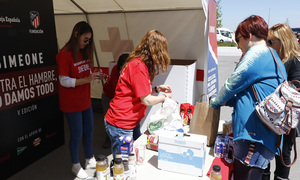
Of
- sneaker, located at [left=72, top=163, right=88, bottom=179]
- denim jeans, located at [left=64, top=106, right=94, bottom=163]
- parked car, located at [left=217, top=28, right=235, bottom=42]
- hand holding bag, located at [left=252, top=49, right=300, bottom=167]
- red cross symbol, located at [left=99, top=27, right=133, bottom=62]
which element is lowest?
sneaker, located at [left=72, top=163, right=88, bottom=179]

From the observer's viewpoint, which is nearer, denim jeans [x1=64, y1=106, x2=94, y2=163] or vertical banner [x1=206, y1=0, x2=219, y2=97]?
denim jeans [x1=64, y1=106, x2=94, y2=163]

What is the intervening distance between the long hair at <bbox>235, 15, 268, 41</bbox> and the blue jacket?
0.08 metres

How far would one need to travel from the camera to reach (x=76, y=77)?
2139 mm

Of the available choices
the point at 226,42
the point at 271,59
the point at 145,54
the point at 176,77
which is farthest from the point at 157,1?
the point at 226,42

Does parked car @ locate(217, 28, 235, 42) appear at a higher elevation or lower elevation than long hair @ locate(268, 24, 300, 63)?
higher

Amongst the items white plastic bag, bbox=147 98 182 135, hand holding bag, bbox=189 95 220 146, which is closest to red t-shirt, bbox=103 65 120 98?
white plastic bag, bbox=147 98 182 135

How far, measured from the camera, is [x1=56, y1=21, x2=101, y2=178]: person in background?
6.77ft

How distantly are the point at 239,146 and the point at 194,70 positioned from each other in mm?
1850

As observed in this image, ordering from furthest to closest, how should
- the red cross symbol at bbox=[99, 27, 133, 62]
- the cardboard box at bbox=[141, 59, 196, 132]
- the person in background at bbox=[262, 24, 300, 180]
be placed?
the red cross symbol at bbox=[99, 27, 133, 62] → the cardboard box at bbox=[141, 59, 196, 132] → the person in background at bbox=[262, 24, 300, 180]

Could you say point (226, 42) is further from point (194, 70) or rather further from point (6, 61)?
point (6, 61)

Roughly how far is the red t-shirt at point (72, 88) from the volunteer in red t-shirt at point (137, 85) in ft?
2.14

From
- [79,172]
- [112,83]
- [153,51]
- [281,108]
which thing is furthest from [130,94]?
[79,172]

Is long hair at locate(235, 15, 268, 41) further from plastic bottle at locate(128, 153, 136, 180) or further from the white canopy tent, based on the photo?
the white canopy tent

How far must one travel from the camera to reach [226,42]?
19266mm
